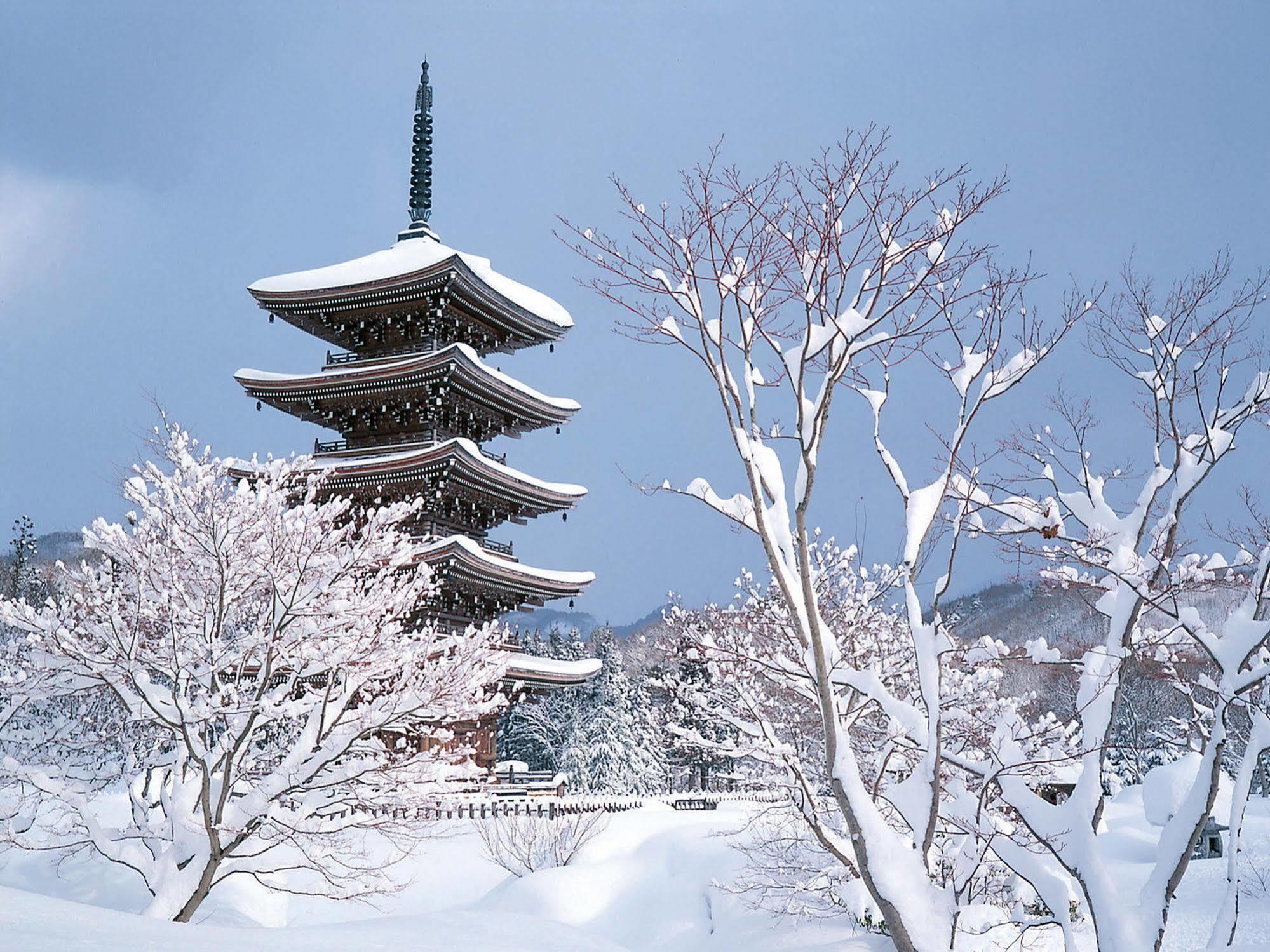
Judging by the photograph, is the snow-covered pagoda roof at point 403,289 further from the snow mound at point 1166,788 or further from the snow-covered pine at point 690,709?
the snow mound at point 1166,788

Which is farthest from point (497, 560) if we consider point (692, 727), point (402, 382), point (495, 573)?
point (692, 727)

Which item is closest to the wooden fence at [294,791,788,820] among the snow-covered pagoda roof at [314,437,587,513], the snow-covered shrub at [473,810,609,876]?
the snow-covered shrub at [473,810,609,876]

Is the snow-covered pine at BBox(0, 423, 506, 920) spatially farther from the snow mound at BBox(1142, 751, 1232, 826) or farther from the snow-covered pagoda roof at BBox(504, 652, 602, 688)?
the snow mound at BBox(1142, 751, 1232, 826)

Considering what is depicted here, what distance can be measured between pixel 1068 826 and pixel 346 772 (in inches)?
261

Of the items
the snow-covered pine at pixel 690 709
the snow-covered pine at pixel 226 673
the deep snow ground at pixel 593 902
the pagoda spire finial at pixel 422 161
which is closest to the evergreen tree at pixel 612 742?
the snow-covered pine at pixel 690 709

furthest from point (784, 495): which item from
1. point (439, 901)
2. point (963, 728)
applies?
point (439, 901)

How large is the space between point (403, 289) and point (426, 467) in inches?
169

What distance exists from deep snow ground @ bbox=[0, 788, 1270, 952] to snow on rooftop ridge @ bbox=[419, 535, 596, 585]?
5.41m

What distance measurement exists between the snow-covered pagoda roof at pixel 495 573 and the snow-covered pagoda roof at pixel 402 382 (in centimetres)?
344

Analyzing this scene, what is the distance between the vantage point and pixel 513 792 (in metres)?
20.8

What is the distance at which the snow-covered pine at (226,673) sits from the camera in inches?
343

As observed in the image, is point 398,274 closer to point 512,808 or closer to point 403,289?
point 403,289

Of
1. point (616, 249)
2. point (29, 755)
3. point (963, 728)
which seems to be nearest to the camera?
point (616, 249)

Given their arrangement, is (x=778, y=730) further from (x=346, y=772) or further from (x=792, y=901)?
(x=346, y=772)
